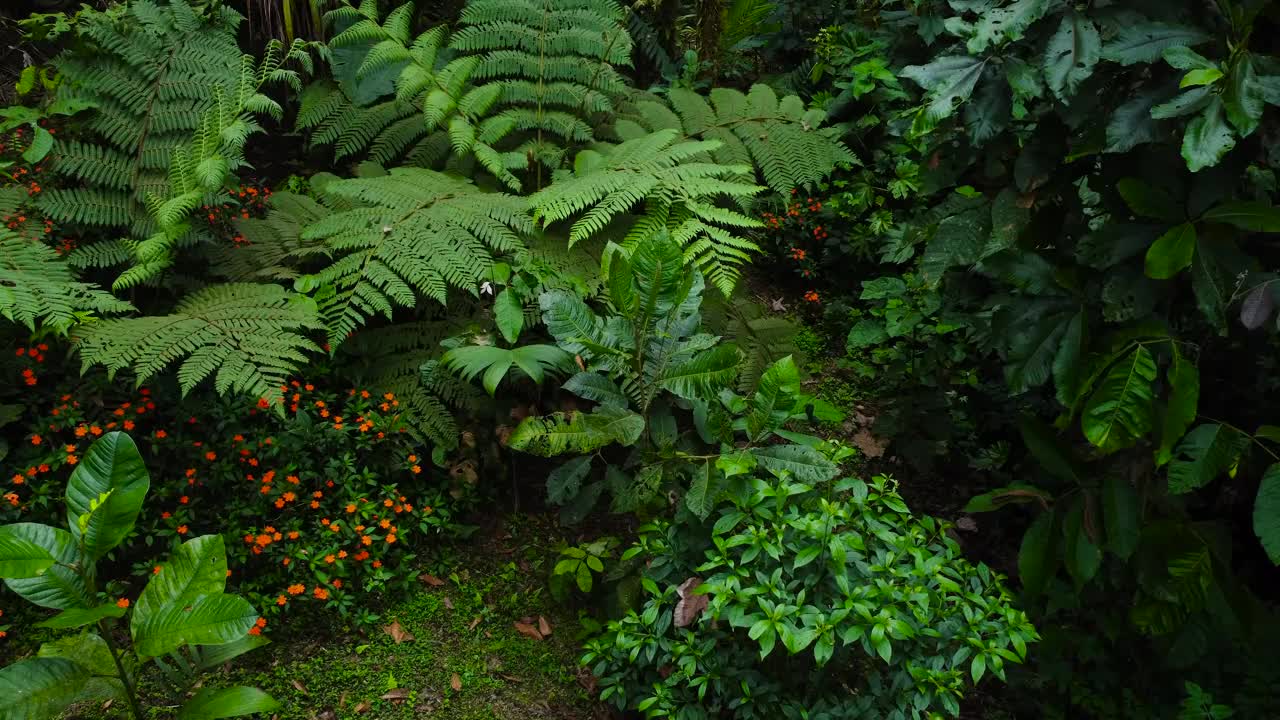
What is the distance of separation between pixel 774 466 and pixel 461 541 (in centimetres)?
121

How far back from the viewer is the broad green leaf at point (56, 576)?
1.88 meters

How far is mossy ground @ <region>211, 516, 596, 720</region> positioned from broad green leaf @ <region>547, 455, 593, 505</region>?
407mm

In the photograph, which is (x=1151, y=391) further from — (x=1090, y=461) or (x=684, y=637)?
(x=684, y=637)

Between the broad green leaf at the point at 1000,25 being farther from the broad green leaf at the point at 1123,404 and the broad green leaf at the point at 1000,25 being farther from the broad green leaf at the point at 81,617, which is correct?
the broad green leaf at the point at 81,617

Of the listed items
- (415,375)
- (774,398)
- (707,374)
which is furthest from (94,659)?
(774,398)

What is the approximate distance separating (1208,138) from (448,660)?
7.84 ft

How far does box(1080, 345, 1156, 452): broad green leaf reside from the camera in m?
1.87

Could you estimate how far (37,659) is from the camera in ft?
6.18

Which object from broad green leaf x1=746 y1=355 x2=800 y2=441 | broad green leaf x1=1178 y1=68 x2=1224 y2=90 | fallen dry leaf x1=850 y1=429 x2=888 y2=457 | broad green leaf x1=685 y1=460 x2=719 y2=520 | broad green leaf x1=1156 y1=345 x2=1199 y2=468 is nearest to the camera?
broad green leaf x1=1178 y1=68 x2=1224 y2=90

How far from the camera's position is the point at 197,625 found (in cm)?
188

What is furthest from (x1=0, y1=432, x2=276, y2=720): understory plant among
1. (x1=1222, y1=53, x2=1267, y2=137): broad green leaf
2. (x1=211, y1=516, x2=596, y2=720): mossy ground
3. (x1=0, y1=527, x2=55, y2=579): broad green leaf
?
(x1=1222, y1=53, x2=1267, y2=137): broad green leaf

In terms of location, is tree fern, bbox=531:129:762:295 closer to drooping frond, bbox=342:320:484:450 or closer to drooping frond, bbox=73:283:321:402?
drooping frond, bbox=342:320:484:450

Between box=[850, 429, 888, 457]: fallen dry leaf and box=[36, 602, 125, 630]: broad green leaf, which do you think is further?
box=[850, 429, 888, 457]: fallen dry leaf

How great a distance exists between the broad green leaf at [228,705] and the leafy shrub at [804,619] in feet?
2.62
